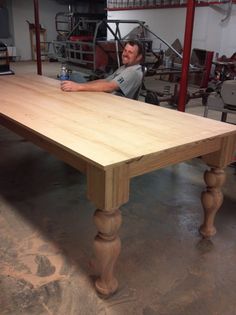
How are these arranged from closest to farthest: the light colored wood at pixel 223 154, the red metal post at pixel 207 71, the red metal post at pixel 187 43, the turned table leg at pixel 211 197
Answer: the light colored wood at pixel 223 154
the turned table leg at pixel 211 197
the red metal post at pixel 187 43
the red metal post at pixel 207 71

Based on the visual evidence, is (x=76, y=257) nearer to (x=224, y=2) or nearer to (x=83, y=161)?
(x=83, y=161)

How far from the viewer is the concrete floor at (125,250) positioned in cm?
154

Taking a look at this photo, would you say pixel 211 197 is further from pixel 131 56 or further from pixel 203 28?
pixel 203 28

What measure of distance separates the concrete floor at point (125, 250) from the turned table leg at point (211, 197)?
72 millimetres

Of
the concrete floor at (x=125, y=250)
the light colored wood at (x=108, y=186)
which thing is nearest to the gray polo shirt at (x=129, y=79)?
the concrete floor at (x=125, y=250)

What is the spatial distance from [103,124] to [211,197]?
2.46ft

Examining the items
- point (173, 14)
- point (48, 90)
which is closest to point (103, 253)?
point (48, 90)

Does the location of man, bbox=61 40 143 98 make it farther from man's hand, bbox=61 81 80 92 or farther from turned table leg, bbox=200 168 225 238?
turned table leg, bbox=200 168 225 238

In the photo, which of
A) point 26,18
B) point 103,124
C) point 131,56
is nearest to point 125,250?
point 103,124

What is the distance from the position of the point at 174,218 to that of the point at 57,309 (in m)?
1.04

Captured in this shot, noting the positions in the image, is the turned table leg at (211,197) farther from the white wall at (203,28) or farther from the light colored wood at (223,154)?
the white wall at (203,28)

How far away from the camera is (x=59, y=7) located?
40.2 feet

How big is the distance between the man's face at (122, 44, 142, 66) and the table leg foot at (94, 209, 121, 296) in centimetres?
161

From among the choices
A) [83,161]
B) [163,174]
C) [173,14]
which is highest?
[173,14]
